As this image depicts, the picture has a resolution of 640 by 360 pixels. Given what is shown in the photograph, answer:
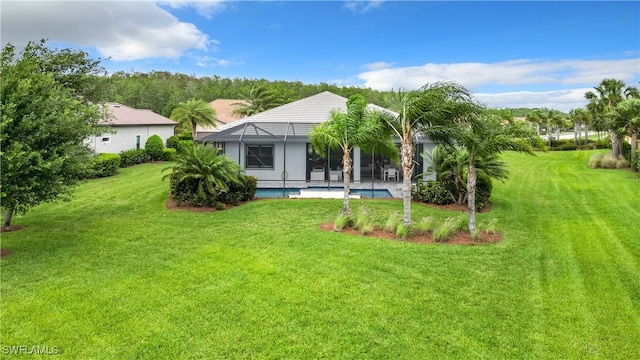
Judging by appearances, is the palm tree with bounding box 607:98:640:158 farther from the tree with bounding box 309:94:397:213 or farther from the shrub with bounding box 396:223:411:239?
the shrub with bounding box 396:223:411:239

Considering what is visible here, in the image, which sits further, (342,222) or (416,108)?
(342,222)

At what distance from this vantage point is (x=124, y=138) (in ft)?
91.4

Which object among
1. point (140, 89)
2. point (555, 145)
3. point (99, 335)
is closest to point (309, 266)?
point (99, 335)

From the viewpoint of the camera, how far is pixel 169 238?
9812mm

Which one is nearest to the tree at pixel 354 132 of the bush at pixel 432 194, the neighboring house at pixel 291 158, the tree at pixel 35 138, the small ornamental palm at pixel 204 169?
the bush at pixel 432 194

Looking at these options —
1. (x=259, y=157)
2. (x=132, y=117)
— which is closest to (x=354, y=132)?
(x=259, y=157)

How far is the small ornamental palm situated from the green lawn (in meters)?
1.88

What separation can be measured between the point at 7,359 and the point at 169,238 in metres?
5.13

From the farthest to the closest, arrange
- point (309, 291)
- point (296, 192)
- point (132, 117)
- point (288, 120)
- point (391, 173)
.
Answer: point (132, 117) < point (288, 120) < point (391, 173) < point (296, 192) < point (309, 291)

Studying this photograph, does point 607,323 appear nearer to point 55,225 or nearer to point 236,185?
point 236,185

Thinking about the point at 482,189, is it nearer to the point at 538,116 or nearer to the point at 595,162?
the point at 595,162

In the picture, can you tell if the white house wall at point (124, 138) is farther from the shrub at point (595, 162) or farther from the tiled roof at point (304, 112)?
the shrub at point (595, 162)

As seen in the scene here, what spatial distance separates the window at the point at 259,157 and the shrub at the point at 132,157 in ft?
36.5

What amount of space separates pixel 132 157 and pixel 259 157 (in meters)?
12.0
